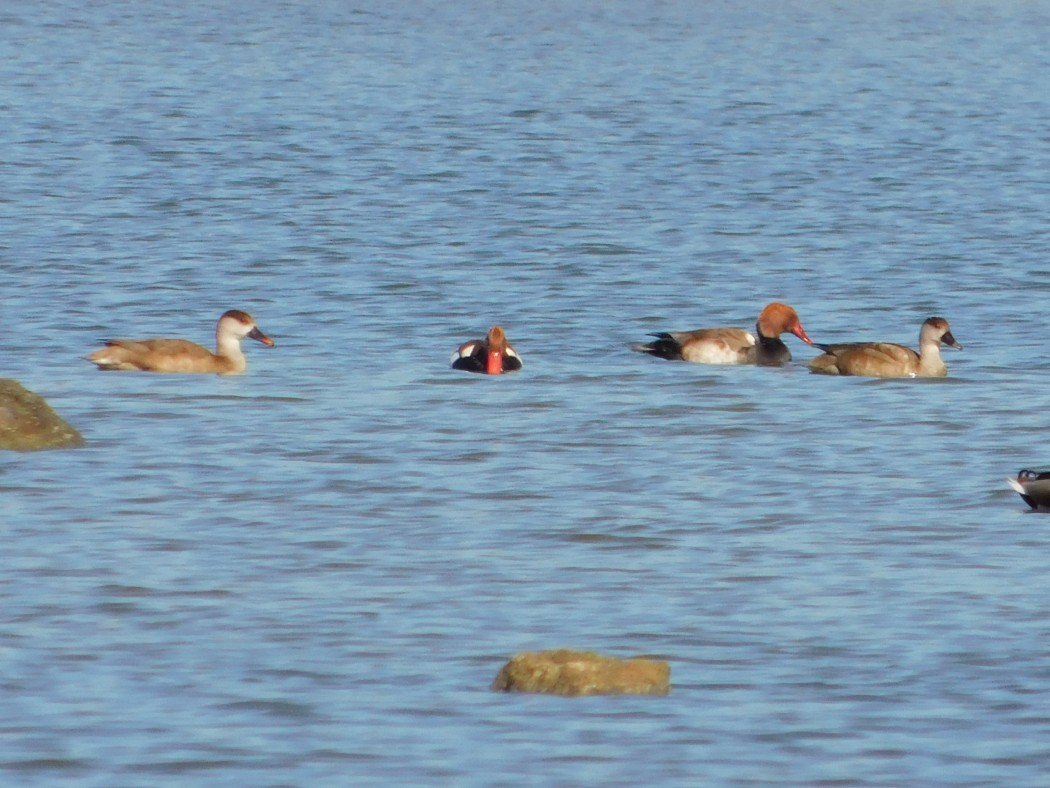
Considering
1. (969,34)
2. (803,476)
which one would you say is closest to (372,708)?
(803,476)

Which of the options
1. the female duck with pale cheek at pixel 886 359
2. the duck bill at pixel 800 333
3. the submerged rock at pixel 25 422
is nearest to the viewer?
the submerged rock at pixel 25 422

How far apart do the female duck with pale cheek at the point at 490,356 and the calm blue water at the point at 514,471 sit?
29 centimetres

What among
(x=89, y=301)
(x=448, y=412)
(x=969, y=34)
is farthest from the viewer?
(x=969, y=34)

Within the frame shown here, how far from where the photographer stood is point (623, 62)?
5703 cm

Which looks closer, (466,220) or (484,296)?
(484,296)

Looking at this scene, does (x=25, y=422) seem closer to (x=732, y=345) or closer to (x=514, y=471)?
(x=514, y=471)

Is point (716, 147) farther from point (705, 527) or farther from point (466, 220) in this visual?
point (705, 527)

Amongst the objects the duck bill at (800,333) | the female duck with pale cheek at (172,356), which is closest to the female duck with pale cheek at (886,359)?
the duck bill at (800,333)

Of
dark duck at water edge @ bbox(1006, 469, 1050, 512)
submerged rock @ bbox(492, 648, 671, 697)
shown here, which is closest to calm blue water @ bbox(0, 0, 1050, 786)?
submerged rock @ bbox(492, 648, 671, 697)

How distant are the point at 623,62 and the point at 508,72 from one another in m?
4.23

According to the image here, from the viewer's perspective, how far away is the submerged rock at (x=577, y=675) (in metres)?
9.74

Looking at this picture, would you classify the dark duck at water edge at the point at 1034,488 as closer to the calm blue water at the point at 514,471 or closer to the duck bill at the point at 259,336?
the calm blue water at the point at 514,471

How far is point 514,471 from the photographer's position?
14969mm

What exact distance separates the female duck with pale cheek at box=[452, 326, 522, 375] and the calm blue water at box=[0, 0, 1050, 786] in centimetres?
29
